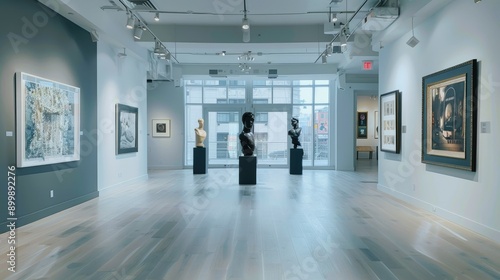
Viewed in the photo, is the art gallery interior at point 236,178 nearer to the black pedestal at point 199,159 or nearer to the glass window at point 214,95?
the black pedestal at point 199,159

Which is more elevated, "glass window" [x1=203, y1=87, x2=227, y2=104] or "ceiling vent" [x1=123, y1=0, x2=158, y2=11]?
"ceiling vent" [x1=123, y1=0, x2=158, y2=11]

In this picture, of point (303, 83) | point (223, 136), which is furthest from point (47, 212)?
point (303, 83)

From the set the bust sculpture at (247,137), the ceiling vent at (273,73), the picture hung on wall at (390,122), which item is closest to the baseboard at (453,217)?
the picture hung on wall at (390,122)

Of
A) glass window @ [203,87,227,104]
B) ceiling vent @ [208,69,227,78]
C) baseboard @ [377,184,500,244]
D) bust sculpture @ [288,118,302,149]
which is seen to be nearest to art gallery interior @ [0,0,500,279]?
baseboard @ [377,184,500,244]

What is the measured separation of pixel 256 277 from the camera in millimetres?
3398

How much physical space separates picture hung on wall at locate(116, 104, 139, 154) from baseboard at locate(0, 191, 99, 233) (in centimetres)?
190

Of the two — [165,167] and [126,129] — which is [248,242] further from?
[165,167]

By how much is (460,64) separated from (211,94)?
11.1 m

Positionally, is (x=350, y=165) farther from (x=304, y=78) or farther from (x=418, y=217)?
(x=418, y=217)

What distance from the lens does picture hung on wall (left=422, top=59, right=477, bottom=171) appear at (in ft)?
16.9

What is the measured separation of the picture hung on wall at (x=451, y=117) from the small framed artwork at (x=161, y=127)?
34.7ft

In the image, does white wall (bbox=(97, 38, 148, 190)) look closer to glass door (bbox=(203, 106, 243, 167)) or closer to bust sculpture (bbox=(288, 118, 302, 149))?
glass door (bbox=(203, 106, 243, 167))

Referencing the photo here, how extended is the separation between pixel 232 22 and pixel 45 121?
5.15 meters

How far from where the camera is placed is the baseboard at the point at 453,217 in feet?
15.4
